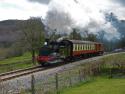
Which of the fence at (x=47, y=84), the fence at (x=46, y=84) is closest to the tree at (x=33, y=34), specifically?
the fence at (x=46, y=84)

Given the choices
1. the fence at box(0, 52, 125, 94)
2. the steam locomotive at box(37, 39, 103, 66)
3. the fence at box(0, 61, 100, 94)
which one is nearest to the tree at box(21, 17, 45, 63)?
the steam locomotive at box(37, 39, 103, 66)

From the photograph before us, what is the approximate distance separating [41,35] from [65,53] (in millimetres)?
11824

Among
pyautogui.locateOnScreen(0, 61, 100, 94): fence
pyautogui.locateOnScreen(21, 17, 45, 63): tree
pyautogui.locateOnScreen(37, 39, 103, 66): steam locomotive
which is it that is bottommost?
pyautogui.locateOnScreen(0, 61, 100, 94): fence

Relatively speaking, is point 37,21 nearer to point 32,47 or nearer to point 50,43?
point 32,47

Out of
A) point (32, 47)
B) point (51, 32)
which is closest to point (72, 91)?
point (32, 47)

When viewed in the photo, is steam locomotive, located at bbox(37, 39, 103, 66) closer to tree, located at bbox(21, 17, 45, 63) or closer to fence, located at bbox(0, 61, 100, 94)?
tree, located at bbox(21, 17, 45, 63)

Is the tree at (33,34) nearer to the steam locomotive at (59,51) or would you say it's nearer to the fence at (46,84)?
the steam locomotive at (59,51)

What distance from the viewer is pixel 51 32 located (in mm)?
73438

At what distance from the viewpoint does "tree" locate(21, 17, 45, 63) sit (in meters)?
57.1

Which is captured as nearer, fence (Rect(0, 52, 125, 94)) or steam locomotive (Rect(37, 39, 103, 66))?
fence (Rect(0, 52, 125, 94))

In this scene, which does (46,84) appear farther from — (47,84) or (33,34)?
(33,34)

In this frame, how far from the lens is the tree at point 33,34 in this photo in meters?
57.1

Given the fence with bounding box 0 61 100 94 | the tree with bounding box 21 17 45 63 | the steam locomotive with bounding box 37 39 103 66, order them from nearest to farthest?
the fence with bounding box 0 61 100 94 < the steam locomotive with bounding box 37 39 103 66 < the tree with bounding box 21 17 45 63

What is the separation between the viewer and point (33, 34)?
58.3 meters
